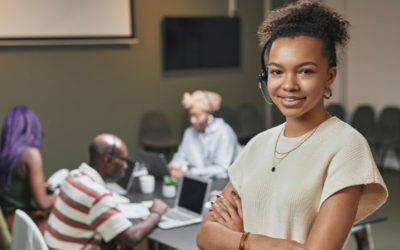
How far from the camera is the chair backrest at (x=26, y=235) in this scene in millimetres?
2268

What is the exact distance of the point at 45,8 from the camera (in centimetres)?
A: 675

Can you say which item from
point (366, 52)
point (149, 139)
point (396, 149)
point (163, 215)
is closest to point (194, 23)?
point (149, 139)

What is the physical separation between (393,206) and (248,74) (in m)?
3.20

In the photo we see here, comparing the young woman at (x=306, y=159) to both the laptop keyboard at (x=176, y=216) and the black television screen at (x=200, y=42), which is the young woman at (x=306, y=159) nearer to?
the laptop keyboard at (x=176, y=216)

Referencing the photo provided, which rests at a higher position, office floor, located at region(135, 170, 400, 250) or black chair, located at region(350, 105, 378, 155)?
black chair, located at region(350, 105, 378, 155)

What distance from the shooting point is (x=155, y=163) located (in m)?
4.27

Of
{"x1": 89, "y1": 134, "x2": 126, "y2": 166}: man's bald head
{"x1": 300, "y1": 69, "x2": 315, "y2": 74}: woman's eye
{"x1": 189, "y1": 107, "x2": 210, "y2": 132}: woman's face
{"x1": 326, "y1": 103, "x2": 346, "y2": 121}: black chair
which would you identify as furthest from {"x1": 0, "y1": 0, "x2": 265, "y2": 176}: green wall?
{"x1": 300, "y1": 69, "x2": 315, "y2": 74}: woman's eye

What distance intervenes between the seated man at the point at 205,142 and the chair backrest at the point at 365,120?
10.0 ft

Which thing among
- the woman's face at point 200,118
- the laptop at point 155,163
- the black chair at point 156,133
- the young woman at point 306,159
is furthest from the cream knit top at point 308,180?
the black chair at point 156,133

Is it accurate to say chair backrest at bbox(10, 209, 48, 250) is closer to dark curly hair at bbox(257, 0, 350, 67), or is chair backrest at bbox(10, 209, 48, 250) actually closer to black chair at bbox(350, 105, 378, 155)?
dark curly hair at bbox(257, 0, 350, 67)

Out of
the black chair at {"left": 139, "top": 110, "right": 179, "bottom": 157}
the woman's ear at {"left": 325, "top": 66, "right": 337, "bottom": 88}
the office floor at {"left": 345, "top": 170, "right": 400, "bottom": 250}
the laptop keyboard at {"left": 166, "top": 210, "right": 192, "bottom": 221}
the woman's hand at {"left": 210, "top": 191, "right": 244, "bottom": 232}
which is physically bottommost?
the office floor at {"left": 345, "top": 170, "right": 400, "bottom": 250}

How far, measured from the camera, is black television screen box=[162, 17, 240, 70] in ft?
24.9

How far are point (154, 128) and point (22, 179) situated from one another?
148 inches

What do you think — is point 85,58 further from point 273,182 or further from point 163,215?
point 273,182
